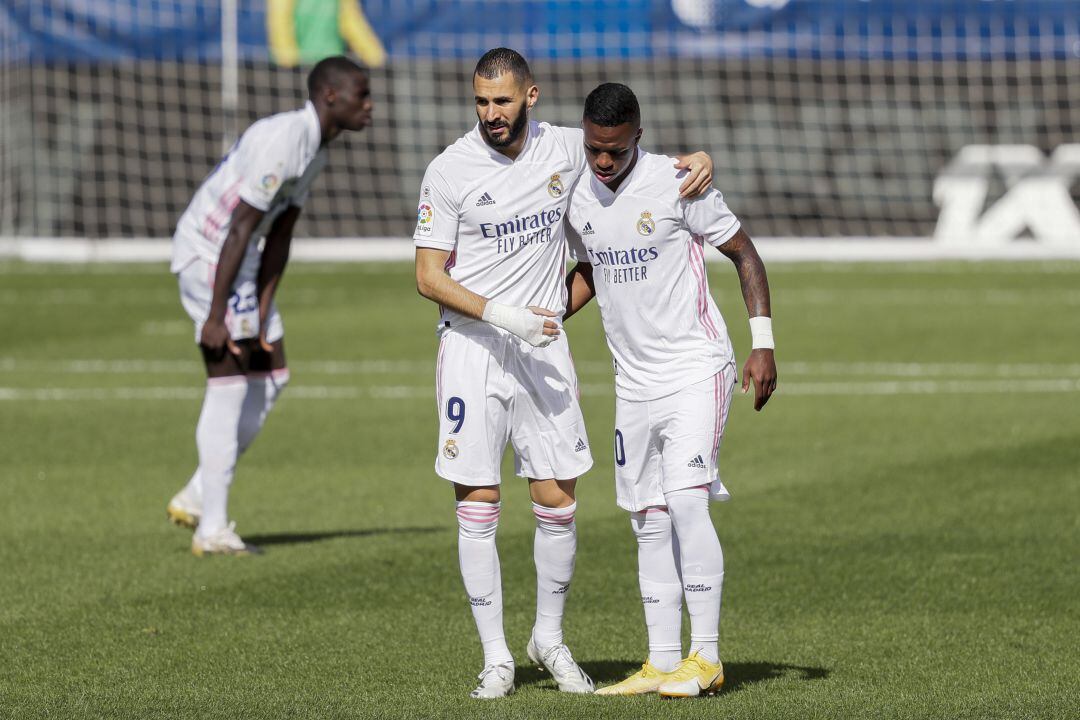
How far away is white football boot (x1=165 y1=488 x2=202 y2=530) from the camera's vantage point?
29.8 feet

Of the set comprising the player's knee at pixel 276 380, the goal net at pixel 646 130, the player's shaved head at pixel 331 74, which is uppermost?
the goal net at pixel 646 130

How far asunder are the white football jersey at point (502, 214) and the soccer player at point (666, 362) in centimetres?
12

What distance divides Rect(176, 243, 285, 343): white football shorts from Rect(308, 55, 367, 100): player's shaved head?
85 cm

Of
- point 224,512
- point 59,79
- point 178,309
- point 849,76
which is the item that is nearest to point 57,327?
point 178,309

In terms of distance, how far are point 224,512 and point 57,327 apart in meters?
10.5

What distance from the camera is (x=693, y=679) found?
5.80 metres

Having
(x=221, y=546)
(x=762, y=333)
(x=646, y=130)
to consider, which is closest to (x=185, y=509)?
(x=221, y=546)

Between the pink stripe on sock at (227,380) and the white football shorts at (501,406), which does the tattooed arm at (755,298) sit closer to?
the white football shorts at (501,406)

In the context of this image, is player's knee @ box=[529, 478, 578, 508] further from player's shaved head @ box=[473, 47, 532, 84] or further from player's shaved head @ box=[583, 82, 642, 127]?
player's shaved head @ box=[473, 47, 532, 84]

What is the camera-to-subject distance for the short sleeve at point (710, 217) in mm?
5906

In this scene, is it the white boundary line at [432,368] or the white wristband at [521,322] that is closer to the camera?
the white wristband at [521,322]

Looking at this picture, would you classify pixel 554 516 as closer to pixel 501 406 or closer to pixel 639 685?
pixel 501 406

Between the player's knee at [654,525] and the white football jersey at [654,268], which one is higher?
the white football jersey at [654,268]

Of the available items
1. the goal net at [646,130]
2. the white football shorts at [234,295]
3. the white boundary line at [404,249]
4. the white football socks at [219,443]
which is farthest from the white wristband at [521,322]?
the white boundary line at [404,249]
